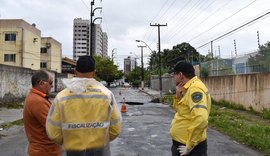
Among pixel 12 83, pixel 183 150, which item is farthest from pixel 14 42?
pixel 183 150

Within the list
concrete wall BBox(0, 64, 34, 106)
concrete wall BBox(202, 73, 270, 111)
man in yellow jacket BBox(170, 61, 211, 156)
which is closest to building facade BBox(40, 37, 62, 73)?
concrete wall BBox(0, 64, 34, 106)

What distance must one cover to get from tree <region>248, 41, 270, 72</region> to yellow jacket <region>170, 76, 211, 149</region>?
47.1ft

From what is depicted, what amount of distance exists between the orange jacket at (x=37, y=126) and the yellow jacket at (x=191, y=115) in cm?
140

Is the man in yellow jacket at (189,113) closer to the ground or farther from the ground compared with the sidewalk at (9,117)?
farther from the ground

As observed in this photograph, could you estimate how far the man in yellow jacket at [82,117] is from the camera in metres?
3.17

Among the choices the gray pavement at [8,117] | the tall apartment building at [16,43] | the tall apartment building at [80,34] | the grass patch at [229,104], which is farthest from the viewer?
the tall apartment building at [80,34]

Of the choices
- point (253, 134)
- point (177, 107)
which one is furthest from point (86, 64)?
point (253, 134)

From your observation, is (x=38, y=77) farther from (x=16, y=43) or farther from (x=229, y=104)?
(x=16, y=43)

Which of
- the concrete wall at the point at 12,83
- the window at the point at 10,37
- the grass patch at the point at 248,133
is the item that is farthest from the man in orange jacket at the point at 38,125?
the window at the point at 10,37

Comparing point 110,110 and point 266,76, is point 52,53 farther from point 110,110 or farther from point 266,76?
point 110,110

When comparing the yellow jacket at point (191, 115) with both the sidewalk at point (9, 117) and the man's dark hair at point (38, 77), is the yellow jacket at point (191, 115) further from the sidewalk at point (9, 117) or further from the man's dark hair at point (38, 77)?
the sidewalk at point (9, 117)

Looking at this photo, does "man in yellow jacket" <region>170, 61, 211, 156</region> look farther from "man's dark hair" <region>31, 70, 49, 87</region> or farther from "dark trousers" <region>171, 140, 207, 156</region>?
"man's dark hair" <region>31, 70, 49, 87</region>

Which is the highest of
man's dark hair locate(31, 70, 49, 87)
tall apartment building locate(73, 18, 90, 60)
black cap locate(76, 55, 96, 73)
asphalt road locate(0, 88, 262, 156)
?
tall apartment building locate(73, 18, 90, 60)

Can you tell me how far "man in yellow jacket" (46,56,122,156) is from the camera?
10.4ft
